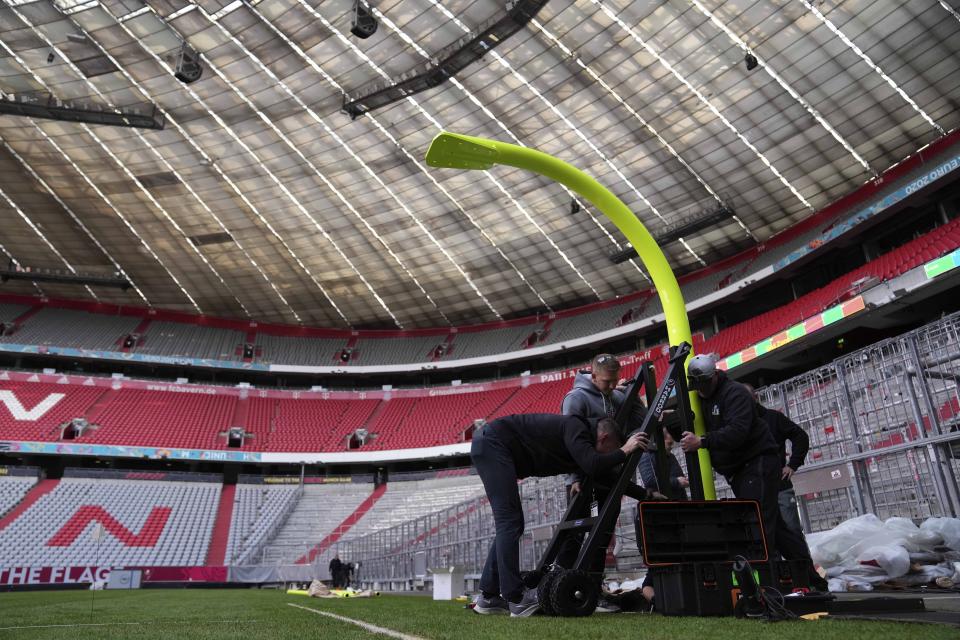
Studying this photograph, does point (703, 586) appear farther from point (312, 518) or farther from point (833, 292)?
point (312, 518)

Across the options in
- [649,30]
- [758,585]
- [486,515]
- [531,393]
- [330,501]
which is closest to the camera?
[758,585]

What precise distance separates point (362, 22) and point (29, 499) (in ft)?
84.8

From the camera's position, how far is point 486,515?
38.4 ft

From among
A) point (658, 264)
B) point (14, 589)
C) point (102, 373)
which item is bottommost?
point (14, 589)

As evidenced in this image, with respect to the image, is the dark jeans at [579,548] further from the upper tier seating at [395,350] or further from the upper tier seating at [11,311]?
the upper tier seating at [11,311]

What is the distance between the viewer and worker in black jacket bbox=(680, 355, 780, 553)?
4.27 meters

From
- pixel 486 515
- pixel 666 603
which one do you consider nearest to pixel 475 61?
pixel 486 515

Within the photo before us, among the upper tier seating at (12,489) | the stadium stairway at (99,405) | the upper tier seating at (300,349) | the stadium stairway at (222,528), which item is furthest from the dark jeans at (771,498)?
the upper tier seating at (300,349)

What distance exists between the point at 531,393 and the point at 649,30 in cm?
2046

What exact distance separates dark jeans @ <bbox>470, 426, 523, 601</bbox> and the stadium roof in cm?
1873

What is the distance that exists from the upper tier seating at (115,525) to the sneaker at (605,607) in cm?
2569

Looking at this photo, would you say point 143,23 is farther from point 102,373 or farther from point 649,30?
point 102,373

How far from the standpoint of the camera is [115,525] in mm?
28031

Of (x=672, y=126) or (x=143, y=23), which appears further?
(x=672, y=126)
